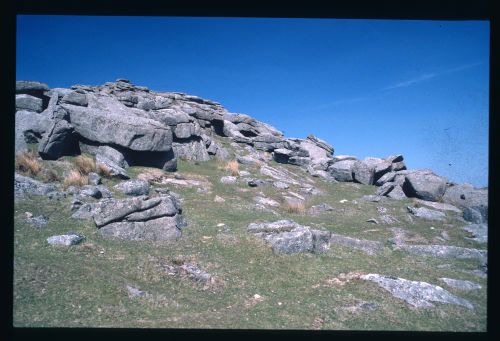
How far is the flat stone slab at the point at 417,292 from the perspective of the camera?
11.6 metres

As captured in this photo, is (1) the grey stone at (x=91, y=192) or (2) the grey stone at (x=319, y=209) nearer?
(1) the grey stone at (x=91, y=192)

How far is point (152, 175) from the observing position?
27484mm

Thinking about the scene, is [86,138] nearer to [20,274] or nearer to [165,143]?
[165,143]

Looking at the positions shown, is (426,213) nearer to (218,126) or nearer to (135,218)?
(135,218)

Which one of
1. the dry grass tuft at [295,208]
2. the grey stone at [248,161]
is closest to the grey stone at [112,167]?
the dry grass tuft at [295,208]

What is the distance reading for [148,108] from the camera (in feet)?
136

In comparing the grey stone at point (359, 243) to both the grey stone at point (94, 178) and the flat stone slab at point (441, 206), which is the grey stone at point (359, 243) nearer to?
the grey stone at point (94, 178)

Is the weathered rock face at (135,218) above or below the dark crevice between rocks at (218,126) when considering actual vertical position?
below

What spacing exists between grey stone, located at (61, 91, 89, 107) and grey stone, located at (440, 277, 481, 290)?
1233 inches

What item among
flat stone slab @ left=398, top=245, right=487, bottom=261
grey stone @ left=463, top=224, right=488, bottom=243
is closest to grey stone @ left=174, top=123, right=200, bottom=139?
flat stone slab @ left=398, top=245, right=487, bottom=261

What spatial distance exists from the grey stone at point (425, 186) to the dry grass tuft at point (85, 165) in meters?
32.0

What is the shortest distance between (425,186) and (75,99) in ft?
121

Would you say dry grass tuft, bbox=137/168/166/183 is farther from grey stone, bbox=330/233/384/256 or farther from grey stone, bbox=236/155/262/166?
grey stone, bbox=330/233/384/256

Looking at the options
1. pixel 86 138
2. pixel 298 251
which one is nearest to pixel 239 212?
pixel 298 251
